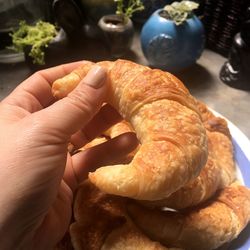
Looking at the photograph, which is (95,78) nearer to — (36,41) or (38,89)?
(38,89)

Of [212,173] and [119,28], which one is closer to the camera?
[212,173]

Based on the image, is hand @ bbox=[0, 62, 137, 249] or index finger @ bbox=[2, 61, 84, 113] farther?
index finger @ bbox=[2, 61, 84, 113]

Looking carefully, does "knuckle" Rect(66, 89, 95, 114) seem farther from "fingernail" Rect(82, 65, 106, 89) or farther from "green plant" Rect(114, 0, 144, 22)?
"green plant" Rect(114, 0, 144, 22)

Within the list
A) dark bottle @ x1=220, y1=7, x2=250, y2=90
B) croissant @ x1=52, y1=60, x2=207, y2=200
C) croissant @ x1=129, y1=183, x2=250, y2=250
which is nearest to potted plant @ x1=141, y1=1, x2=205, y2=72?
dark bottle @ x1=220, y1=7, x2=250, y2=90

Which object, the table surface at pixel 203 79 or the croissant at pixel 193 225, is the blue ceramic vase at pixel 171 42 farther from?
the croissant at pixel 193 225

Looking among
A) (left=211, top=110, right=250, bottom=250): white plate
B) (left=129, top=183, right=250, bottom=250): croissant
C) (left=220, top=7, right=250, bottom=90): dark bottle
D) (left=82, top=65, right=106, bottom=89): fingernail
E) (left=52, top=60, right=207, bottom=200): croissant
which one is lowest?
(left=220, top=7, right=250, bottom=90): dark bottle

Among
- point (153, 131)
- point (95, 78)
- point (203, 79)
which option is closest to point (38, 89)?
point (95, 78)
